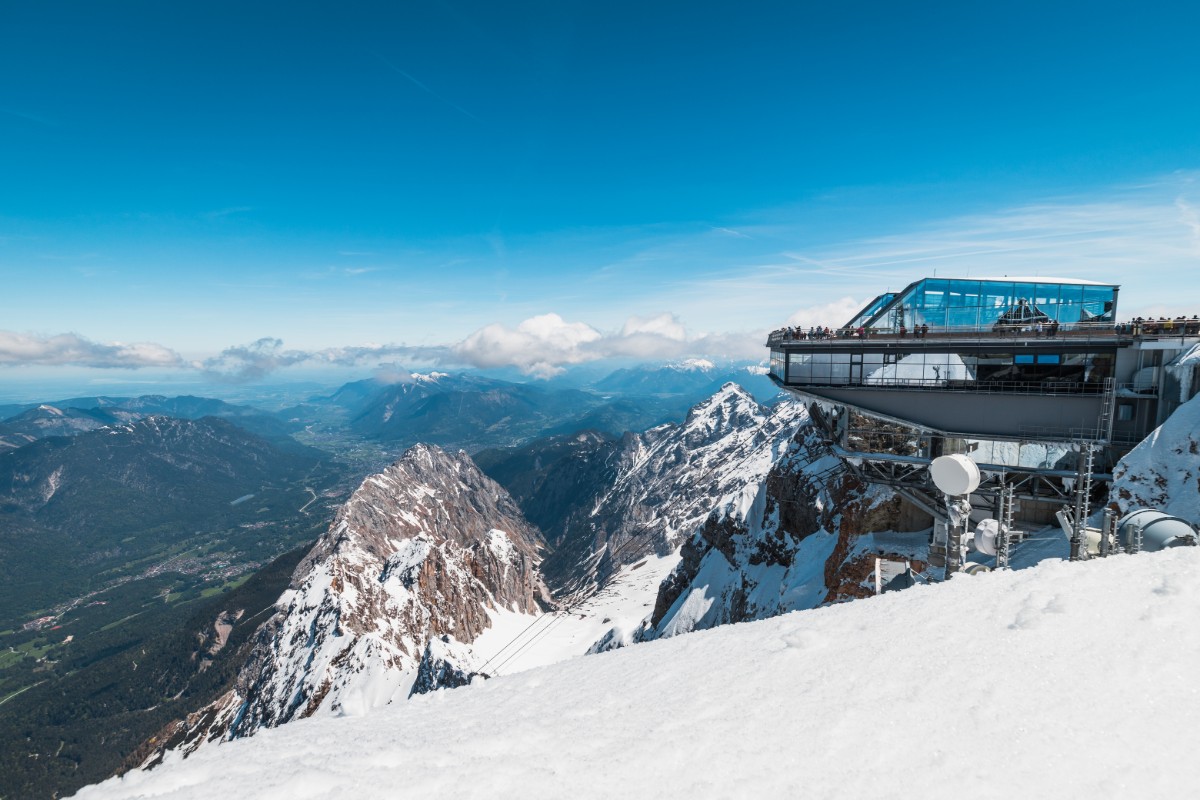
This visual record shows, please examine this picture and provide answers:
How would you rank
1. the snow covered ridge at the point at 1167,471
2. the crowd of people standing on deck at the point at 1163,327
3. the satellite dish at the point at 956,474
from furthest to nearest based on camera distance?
the crowd of people standing on deck at the point at 1163,327
the snow covered ridge at the point at 1167,471
the satellite dish at the point at 956,474

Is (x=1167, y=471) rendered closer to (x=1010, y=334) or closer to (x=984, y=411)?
(x=984, y=411)

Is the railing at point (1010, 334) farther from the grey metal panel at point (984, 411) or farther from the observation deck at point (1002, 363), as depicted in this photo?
the grey metal panel at point (984, 411)

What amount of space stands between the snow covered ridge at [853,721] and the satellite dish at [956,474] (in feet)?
15.9

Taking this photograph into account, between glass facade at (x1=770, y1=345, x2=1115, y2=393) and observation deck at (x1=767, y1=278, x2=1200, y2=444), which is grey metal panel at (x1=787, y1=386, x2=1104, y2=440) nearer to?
observation deck at (x1=767, y1=278, x2=1200, y2=444)

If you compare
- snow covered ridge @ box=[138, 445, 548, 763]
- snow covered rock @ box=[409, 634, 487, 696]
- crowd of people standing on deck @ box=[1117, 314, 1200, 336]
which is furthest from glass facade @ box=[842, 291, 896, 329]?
snow covered ridge @ box=[138, 445, 548, 763]

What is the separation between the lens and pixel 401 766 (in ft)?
27.6

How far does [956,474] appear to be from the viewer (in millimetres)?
16562

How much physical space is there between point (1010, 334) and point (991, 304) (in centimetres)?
319

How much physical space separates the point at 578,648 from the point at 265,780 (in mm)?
115239

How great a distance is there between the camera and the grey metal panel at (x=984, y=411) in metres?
27.2

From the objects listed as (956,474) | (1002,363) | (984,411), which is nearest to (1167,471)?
(984,411)

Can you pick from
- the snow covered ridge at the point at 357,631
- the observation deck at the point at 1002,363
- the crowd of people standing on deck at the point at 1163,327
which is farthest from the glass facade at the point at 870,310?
the snow covered ridge at the point at 357,631

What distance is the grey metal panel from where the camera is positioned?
27.2 metres

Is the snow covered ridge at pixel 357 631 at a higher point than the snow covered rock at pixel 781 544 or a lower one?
lower
